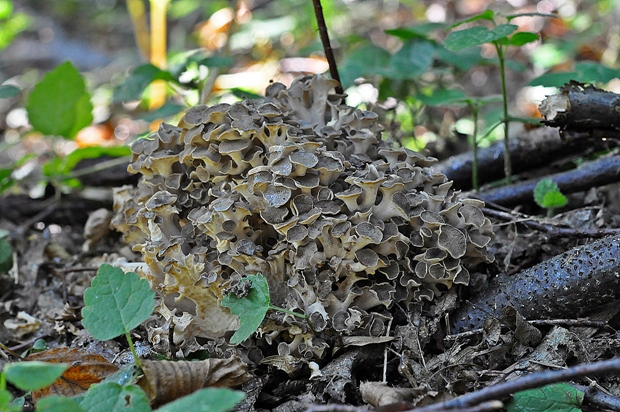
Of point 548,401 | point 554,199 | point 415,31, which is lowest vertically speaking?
point 548,401

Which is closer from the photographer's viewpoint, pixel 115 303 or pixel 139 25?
pixel 115 303

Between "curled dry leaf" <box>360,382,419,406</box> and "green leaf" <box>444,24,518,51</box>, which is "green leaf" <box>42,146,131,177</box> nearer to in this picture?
"green leaf" <box>444,24,518,51</box>

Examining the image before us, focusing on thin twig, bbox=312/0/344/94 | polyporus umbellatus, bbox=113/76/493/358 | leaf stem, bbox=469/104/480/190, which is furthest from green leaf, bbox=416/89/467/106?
polyporus umbellatus, bbox=113/76/493/358

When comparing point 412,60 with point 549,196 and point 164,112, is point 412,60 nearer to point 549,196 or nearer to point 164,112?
point 549,196

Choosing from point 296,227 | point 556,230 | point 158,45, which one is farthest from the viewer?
point 158,45

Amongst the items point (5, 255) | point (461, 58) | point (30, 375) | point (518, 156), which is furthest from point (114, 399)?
point (461, 58)

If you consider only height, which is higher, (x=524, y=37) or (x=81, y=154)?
(x=524, y=37)

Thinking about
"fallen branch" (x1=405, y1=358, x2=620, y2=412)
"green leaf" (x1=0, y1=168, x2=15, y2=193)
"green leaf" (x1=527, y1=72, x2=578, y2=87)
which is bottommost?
"fallen branch" (x1=405, y1=358, x2=620, y2=412)

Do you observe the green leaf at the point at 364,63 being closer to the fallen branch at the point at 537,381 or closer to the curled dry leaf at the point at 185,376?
the curled dry leaf at the point at 185,376
